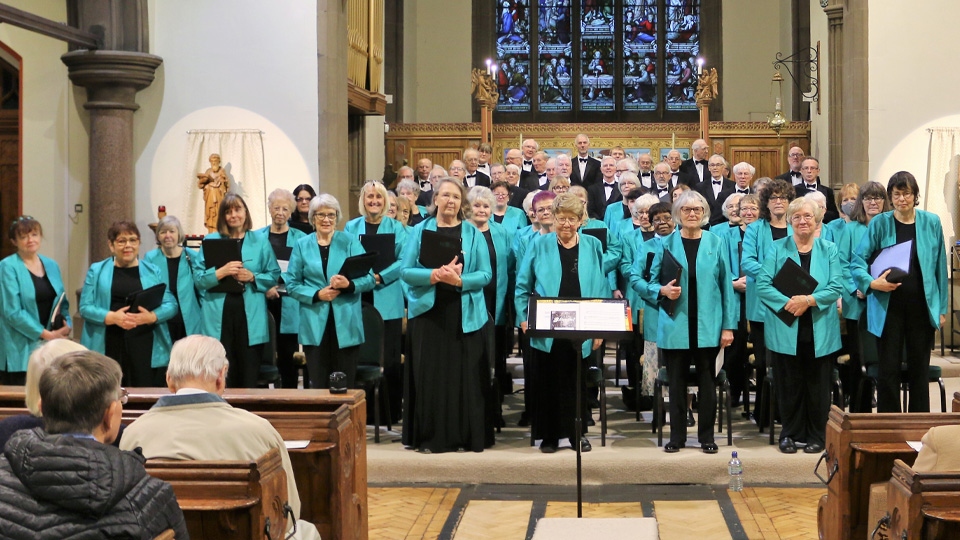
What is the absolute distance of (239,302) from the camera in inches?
270

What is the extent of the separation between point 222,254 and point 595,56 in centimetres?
1154

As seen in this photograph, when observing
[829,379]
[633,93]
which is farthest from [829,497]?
[633,93]

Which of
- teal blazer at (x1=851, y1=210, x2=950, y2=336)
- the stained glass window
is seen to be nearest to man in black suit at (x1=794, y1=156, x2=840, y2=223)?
teal blazer at (x1=851, y1=210, x2=950, y2=336)

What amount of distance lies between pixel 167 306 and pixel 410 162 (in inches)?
297

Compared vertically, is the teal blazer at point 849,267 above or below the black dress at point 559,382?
above

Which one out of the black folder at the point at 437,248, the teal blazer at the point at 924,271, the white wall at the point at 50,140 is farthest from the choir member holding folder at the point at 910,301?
the white wall at the point at 50,140

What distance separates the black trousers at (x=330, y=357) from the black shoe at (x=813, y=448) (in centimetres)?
262

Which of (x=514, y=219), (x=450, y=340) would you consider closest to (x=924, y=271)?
(x=450, y=340)

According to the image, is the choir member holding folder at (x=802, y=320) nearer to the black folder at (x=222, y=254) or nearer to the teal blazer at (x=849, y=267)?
the teal blazer at (x=849, y=267)

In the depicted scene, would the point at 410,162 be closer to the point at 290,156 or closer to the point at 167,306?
the point at 290,156

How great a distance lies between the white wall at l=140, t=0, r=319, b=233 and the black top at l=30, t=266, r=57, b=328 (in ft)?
10.1

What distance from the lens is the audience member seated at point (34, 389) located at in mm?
3252

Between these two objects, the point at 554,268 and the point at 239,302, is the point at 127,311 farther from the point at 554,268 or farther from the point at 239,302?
the point at 554,268

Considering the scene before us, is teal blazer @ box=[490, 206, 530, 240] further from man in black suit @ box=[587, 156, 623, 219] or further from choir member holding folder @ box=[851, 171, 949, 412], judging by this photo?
choir member holding folder @ box=[851, 171, 949, 412]
